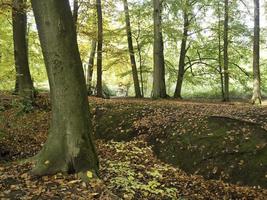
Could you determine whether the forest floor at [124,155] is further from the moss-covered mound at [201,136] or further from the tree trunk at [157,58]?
the tree trunk at [157,58]

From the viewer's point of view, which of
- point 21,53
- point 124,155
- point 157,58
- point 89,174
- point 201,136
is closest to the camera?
point 89,174

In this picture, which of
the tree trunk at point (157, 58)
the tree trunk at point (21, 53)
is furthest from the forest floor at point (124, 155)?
the tree trunk at point (157, 58)

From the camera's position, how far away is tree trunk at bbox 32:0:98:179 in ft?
21.7

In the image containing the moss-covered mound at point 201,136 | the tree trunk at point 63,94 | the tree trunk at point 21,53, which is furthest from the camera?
the tree trunk at point 21,53

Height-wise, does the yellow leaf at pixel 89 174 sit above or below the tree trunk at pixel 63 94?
below

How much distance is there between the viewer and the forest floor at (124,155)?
20.5 ft

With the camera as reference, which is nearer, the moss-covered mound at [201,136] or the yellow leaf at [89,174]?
the yellow leaf at [89,174]

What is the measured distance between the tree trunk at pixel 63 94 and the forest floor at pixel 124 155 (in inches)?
13.2

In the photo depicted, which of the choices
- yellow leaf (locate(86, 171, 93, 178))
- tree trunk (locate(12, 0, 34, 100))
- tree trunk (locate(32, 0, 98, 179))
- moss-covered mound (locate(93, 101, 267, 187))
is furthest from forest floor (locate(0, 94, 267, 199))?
tree trunk (locate(12, 0, 34, 100))

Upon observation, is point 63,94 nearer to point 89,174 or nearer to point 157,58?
point 89,174

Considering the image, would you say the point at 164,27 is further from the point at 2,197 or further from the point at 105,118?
the point at 2,197

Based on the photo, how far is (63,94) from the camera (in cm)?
676

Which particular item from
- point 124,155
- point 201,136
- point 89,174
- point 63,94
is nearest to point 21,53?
point 124,155

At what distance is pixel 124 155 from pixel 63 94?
308 cm
